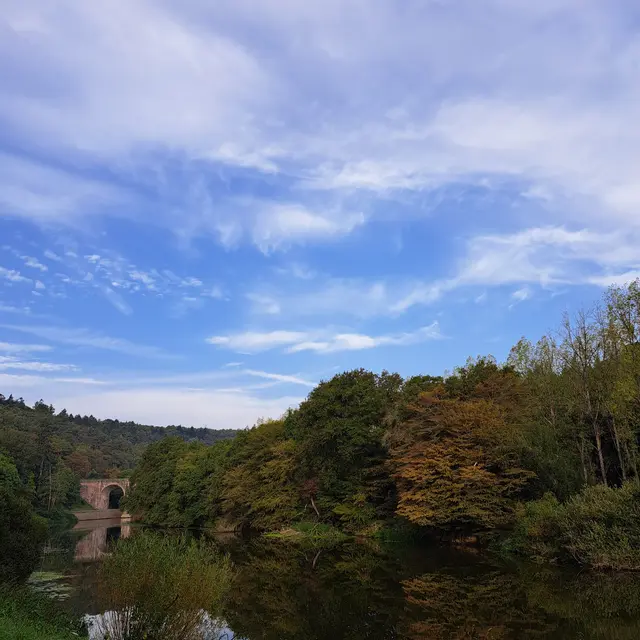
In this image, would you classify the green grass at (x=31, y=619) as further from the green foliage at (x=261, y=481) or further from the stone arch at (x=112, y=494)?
the stone arch at (x=112, y=494)

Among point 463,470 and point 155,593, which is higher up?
point 463,470

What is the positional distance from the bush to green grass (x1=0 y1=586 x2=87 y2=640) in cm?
1922

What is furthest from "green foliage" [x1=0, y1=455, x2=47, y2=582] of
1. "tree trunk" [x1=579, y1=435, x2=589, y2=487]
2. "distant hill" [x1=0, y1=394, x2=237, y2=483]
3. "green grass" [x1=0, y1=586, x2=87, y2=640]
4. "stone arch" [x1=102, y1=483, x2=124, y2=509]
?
"stone arch" [x1=102, y1=483, x2=124, y2=509]

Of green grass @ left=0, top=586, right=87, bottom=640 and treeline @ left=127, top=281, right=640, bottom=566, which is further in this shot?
treeline @ left=127, top=281, right=640, bottom=566

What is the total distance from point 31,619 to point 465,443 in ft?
83.2

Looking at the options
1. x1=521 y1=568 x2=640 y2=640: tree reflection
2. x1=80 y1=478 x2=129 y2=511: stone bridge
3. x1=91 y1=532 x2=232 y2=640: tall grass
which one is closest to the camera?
x1=91 y1=532 x2=232 y2=640: tall grass

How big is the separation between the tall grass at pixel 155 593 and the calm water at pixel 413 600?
1067 millimetres

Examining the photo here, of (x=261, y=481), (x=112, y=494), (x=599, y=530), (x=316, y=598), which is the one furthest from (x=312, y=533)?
(x=112, y=494)

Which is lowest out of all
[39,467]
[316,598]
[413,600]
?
[316,598]

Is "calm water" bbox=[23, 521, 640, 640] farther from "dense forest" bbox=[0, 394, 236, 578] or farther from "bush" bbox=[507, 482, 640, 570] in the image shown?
"dense forest" bbox=[0, 394, 236, 578]

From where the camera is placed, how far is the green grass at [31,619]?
30.6 ft

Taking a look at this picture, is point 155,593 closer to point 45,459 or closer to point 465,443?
point 465,443

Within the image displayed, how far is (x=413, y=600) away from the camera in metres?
18.5

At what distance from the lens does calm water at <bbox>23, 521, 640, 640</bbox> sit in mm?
14562
